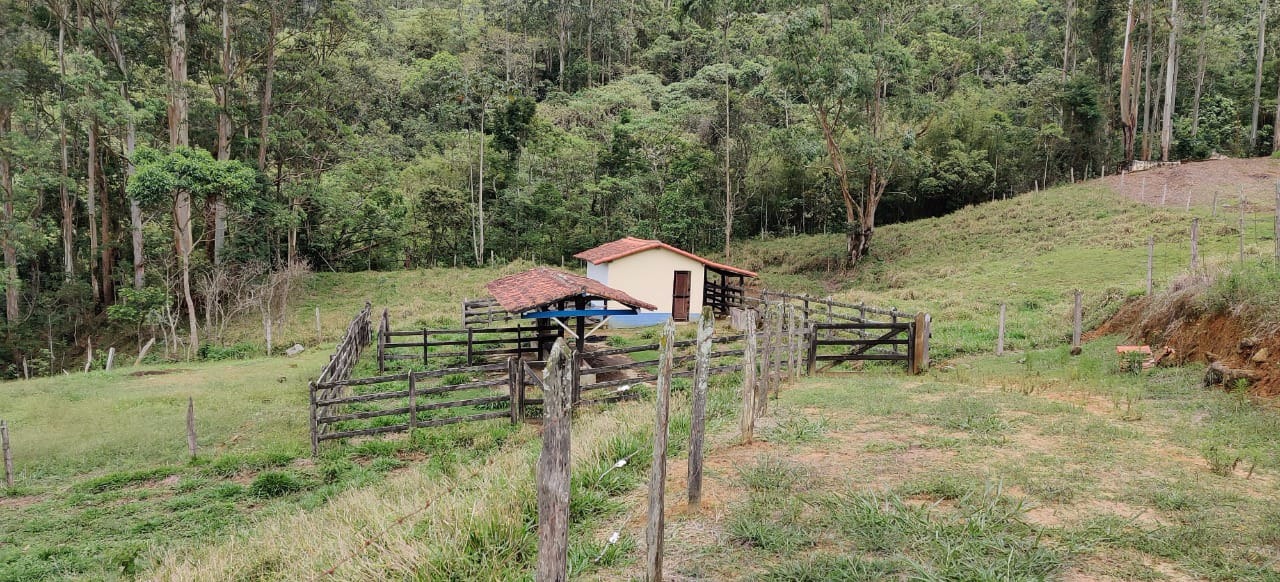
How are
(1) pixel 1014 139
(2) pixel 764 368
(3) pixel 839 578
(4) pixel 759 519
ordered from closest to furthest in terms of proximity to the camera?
(3) pixel 839 578 < (4) pixel 759 519 < (2) pixel 764 368 < (1) pixel 1014 139

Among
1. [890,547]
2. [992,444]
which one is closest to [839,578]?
[890,547]

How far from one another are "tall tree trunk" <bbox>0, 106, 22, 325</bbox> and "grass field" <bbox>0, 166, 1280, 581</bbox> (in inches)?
443

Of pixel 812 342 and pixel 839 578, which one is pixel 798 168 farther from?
pixel 839 578

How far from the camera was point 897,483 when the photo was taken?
20.7 feet

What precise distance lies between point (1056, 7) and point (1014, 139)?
2745 centimetres

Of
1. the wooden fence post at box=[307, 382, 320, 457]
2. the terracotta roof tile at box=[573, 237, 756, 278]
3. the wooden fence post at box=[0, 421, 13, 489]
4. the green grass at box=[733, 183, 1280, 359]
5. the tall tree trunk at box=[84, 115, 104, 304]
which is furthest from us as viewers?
the tall tree trunk at box=[84, 115, 104, 304]

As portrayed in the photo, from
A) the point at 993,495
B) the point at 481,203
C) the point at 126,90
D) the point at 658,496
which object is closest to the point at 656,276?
the point at 481,203

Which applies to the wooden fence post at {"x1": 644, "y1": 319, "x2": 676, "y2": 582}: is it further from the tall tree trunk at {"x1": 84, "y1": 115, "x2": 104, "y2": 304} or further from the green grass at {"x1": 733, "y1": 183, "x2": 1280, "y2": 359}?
the tall tree trunk at {"x1": 84, "y1": 115, "x2": 104, "y2": 304}

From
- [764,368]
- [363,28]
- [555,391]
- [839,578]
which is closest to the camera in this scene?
[555,391]

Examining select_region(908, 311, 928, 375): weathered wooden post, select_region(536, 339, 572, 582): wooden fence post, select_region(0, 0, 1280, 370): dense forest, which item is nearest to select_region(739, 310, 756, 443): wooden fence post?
select_region(536, 339, 572, 582): wooden fence post

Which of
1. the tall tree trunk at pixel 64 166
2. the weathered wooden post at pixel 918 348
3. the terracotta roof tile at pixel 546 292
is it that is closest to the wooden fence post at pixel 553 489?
the terracotta roof tile at pixel 546 292

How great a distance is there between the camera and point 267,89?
98.2ft

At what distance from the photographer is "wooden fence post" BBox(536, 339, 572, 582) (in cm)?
359

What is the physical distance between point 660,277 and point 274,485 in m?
18.8
